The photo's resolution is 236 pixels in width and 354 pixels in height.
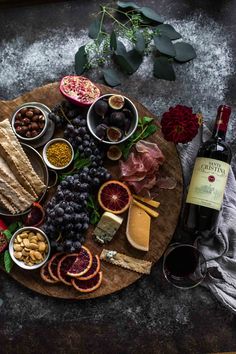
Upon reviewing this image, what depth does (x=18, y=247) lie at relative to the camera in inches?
110

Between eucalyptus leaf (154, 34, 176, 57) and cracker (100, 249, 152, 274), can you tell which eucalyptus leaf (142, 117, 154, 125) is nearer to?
eucalyptus leaf (154, 34, 176, 57)

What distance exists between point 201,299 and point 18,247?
1120 mm

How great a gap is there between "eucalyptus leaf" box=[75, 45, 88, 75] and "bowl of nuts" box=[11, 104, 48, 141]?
1.31 feet

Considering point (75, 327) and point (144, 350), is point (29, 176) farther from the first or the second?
point (144, 350)

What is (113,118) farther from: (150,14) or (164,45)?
(150,14)

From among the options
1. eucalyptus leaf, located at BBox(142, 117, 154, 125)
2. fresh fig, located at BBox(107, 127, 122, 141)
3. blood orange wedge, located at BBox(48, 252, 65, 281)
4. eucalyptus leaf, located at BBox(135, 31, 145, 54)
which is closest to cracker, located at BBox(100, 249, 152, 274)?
blood orange wedge, located at BBox(48, 252, 65, 281)

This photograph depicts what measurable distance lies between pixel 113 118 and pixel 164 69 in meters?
0.52

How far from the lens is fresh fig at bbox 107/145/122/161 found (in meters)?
2.85

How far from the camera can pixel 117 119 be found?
9.11 feet

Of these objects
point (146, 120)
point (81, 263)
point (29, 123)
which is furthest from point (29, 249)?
point (146, 120)

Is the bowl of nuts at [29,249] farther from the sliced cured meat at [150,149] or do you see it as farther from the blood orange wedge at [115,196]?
the sliced cured meat at [150,149]

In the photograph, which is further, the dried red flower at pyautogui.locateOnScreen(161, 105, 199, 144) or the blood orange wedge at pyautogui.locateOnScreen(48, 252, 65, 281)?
the blood orange wedge at pyautogui.locateOnScreen(48, 252, 65, 281)

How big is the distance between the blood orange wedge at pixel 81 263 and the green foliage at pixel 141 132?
23.2 inches

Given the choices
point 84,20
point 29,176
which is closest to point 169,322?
point 29,176
